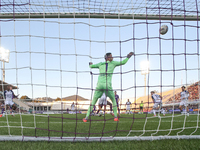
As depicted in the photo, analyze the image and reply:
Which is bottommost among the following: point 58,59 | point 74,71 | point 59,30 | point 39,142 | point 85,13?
point 39,142

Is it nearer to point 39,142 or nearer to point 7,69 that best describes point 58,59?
point 7,69

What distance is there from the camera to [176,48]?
379 cm

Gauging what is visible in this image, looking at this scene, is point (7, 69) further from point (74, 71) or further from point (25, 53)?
point (74, 71)

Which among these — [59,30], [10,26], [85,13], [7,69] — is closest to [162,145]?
[59,30]

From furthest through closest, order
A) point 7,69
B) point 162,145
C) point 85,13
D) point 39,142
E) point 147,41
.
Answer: point 85,13 < point 147,41 < point 7,69 < point 39,142 < point 162,145

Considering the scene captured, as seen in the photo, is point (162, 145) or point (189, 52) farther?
point (189, 52)

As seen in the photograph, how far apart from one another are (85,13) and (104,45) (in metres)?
1.96

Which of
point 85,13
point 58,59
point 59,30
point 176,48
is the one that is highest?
point 85,13

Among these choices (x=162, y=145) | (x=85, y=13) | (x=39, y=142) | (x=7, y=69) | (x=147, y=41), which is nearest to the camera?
(x=162, y=145)

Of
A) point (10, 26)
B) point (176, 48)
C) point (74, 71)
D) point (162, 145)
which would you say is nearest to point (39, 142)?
point (74, 71)

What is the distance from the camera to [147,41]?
368 cm

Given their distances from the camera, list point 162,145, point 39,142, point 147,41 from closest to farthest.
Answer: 1. point 162,145
2. point 39,142
3. point 147,41

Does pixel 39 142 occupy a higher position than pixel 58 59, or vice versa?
pixel 58 59

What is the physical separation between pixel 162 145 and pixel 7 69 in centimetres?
296
